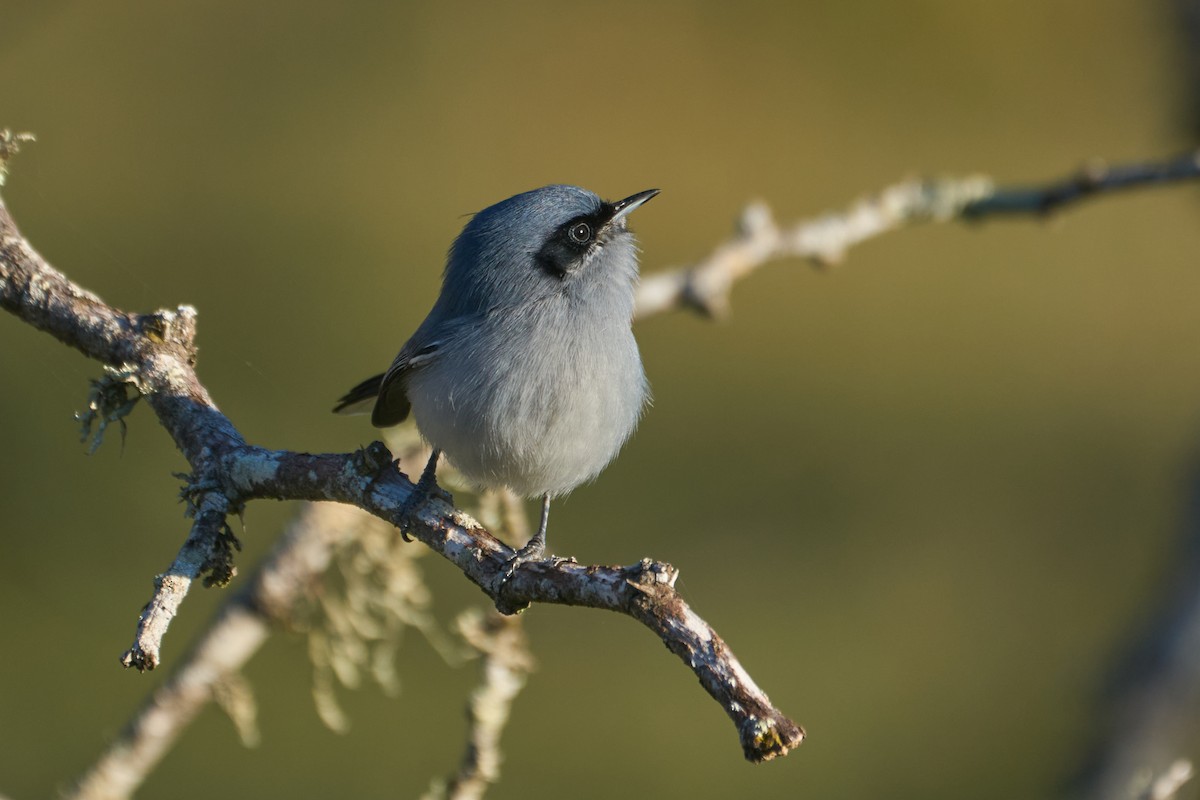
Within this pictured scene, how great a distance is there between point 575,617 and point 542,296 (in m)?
3.22

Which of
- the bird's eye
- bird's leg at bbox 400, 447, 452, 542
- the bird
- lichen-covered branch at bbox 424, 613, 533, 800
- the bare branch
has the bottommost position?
lichen-covered branch at bbox 424, 613, 533, 800

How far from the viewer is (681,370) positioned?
21.0 ft

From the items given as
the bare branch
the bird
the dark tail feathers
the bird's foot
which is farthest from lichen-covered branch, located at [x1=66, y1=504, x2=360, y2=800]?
the bare branch

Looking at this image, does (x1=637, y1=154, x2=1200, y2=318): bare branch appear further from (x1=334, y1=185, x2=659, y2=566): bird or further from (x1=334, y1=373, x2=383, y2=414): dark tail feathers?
(x1=334, y1=373, x2=383, y2=414): dark tail feathers

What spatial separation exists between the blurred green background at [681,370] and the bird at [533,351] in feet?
7.99

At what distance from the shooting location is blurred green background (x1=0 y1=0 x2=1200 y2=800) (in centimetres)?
481

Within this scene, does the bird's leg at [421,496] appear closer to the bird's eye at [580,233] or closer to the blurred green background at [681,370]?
the bird's eye at [580,233]

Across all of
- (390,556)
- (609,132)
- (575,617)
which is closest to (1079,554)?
(575,617)

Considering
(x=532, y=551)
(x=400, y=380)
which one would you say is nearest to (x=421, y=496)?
(x=532, y=551)

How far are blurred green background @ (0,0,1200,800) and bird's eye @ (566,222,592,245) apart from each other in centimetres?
258

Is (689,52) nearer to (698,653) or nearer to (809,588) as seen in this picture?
(809,588)

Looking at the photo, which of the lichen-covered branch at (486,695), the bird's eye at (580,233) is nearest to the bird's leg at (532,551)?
the lichen-covered branch at (486,695)

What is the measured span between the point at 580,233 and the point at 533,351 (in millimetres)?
309

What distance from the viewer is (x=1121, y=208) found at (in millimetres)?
7164
